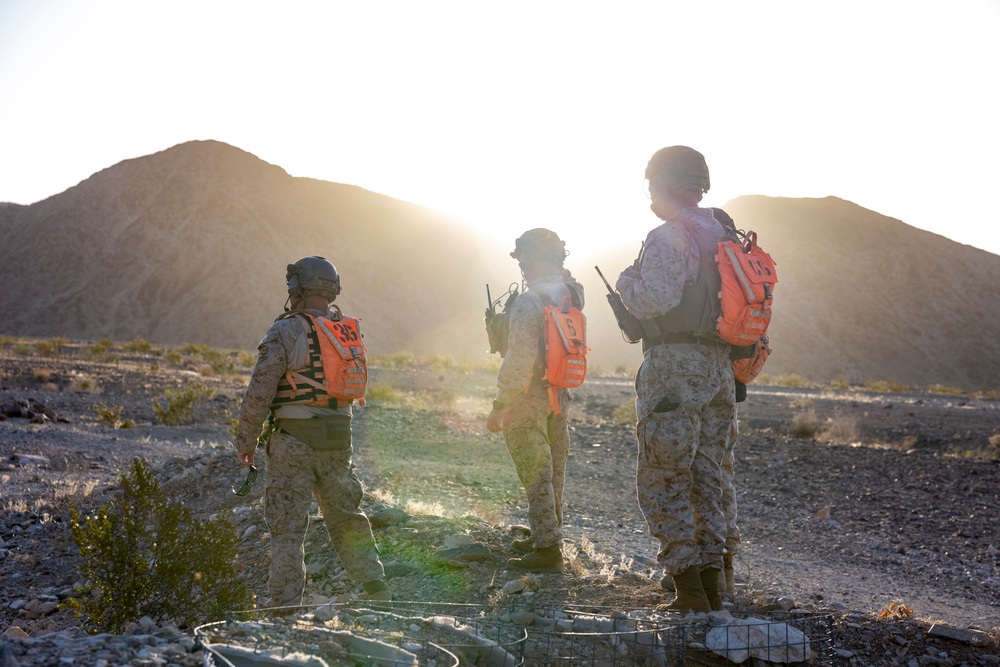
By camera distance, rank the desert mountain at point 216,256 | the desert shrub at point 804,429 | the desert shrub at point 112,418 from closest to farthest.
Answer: the desert shrub at point 112,418
the desert shrub at point 804,429
the desert mountain at point 216,256

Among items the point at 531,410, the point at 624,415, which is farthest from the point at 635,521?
the point at 624,415

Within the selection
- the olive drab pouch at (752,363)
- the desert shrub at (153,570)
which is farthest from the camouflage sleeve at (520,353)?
the desert shrub at (153,570)

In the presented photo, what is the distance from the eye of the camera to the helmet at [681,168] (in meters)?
4.52

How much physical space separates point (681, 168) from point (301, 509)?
311 cm

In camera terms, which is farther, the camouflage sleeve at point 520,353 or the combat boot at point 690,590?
the camouflage sleeve at point 520,353

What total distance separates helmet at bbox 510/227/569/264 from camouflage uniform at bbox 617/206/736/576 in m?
1.42

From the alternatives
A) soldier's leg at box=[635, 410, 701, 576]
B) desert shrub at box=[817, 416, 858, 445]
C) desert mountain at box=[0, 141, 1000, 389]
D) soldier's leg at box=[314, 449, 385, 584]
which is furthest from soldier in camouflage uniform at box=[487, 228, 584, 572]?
desert mountain at box=[0, 141, 1000, 389]

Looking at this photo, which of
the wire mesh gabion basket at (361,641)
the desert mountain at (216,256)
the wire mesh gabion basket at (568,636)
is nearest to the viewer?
the wire mesh gabion basket at (361,641)

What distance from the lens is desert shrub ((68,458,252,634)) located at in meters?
4.50

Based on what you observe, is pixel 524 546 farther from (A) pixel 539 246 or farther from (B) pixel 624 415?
(B) pixel 624 415

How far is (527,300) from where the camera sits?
5.64 metres

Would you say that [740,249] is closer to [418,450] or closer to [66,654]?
[66,654]

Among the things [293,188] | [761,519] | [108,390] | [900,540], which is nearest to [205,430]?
[108,390]

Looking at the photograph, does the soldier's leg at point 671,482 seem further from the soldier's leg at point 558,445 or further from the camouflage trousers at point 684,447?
the soldier's leg at point 558,445
